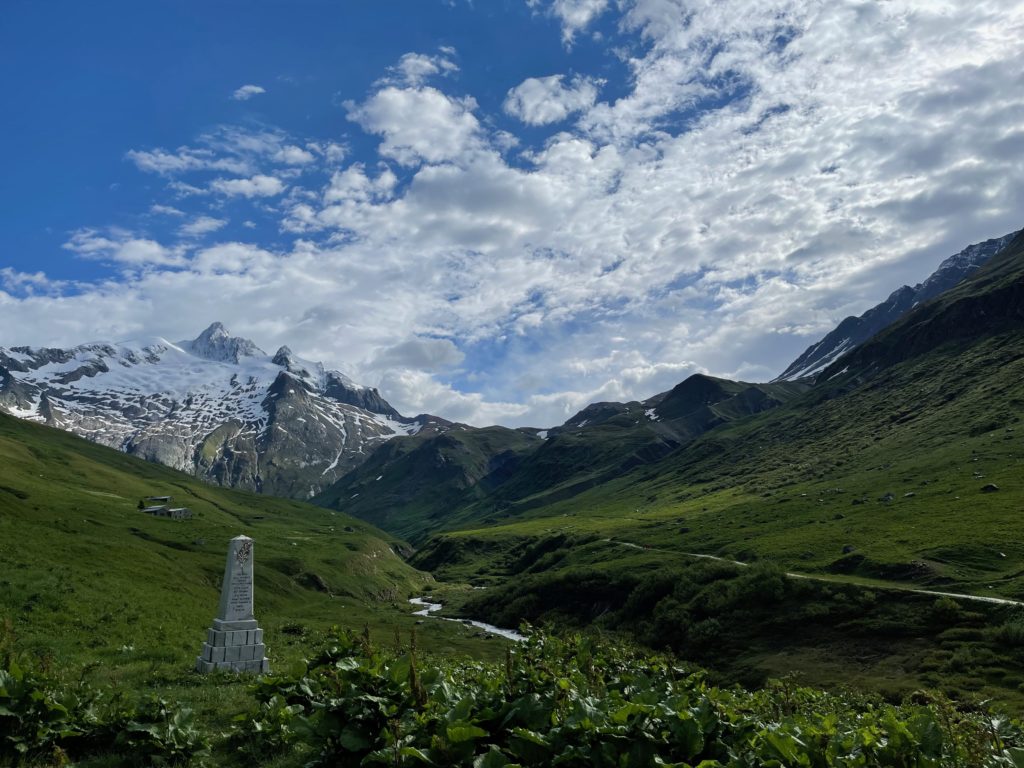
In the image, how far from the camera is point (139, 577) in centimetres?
6594

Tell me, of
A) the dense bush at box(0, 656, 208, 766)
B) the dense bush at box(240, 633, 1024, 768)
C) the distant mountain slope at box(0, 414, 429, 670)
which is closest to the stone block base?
the distant mountain slope at box(0, 414, 429, 670)

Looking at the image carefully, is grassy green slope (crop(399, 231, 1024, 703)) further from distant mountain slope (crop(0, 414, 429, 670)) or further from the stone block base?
the stone block base

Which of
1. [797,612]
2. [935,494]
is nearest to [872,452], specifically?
[935,494]

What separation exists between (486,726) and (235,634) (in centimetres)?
2370

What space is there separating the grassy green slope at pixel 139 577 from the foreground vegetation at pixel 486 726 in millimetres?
2872

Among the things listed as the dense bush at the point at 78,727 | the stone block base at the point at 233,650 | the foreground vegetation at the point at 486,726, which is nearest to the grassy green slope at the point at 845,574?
the stone block base at the point at 233,650

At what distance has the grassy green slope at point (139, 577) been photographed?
111 feet

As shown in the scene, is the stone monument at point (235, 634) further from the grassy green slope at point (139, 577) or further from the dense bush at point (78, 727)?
the dense bush at point (78, 727)

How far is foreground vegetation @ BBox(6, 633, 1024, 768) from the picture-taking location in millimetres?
7500

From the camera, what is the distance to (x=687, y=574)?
11325 centimetres

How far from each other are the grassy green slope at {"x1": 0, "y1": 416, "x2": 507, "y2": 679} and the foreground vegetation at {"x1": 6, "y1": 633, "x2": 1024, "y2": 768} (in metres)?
2.87

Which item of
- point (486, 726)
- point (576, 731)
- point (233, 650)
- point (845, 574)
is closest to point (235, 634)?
point (233, 650)

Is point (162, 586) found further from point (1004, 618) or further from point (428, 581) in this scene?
point (428, 581)

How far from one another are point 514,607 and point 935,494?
3825 inches
